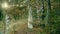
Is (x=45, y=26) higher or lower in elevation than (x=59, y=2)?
lower

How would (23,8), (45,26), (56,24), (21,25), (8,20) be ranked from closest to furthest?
(56,24) < (45,26) < (8,20) < (23,8) < (21,25)

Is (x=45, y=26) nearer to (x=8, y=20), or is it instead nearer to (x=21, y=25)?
(x=8, y=20)

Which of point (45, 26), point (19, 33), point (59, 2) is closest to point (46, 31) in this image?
point (45, 26)

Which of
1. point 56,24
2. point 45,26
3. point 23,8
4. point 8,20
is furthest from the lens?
point 23,8

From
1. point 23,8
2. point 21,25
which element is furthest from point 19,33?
point 23,8

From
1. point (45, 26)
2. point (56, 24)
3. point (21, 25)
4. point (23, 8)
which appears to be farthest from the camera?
point (21, 25)

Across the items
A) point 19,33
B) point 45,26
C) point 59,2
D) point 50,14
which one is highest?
point 59,2

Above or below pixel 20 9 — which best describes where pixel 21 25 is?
below

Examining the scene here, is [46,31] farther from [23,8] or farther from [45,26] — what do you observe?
[23,8]

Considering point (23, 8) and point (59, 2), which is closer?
point (59, 2)
